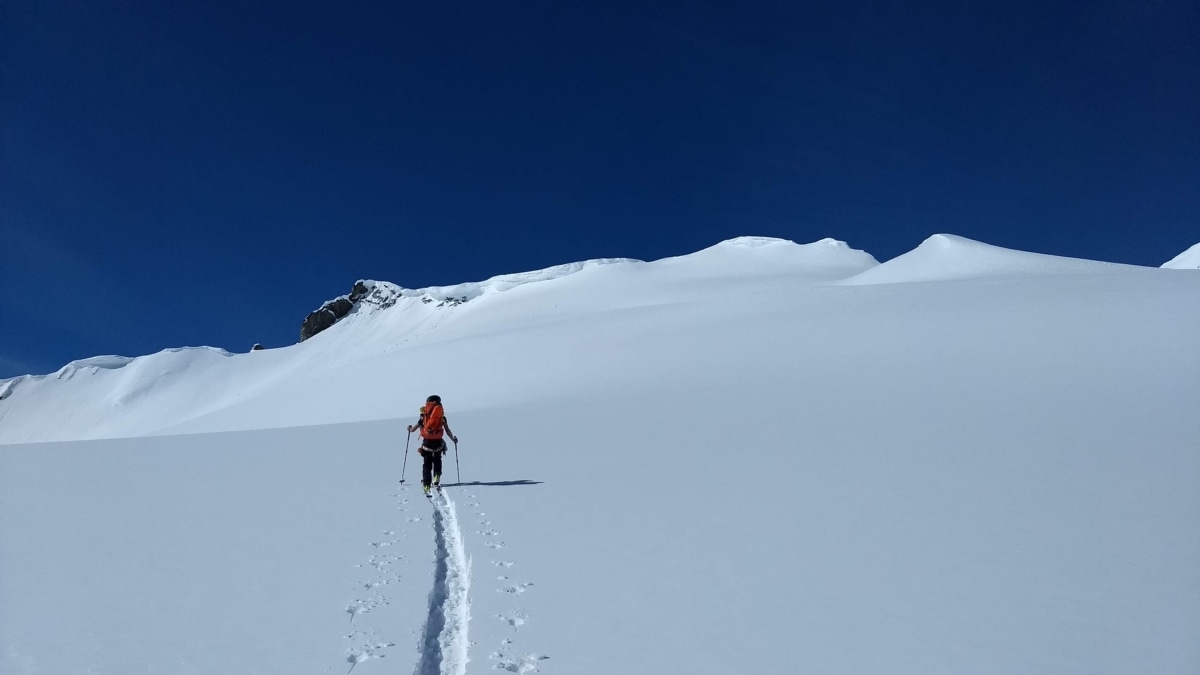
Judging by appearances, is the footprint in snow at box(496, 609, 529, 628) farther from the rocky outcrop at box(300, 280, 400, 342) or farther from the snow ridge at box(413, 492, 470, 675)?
the rocky outcrop at box(300, 280, 400, 342)

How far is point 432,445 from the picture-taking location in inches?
388

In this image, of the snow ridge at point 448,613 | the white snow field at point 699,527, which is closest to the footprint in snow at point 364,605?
the white snow field at point 699,527

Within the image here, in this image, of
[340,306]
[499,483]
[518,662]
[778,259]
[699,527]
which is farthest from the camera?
[340,306]

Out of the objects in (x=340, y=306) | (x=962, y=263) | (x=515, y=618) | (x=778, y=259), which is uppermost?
(x=340, y=306)

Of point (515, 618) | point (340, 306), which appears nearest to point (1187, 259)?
point (340, 306)

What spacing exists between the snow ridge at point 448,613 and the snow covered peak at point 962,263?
110ft

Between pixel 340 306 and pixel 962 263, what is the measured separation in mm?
83672

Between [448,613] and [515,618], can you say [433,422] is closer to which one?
[448,613]

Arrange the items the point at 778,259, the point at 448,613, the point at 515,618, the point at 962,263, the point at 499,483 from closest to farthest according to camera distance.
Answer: the point at 515,618
the point at 448,613
the point at 499,483
the point at 962,263
the point at 778,259

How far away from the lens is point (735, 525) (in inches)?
268

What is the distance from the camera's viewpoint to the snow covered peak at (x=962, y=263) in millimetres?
36500

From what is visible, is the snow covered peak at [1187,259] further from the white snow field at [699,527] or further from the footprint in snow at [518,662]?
the footprint in snow at [518,662]

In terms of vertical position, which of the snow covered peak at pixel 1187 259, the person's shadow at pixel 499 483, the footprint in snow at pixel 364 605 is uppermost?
the snow covered peak at pixel 1187 259

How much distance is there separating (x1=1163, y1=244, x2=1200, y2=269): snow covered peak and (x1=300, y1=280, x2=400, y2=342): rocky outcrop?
127 meters
